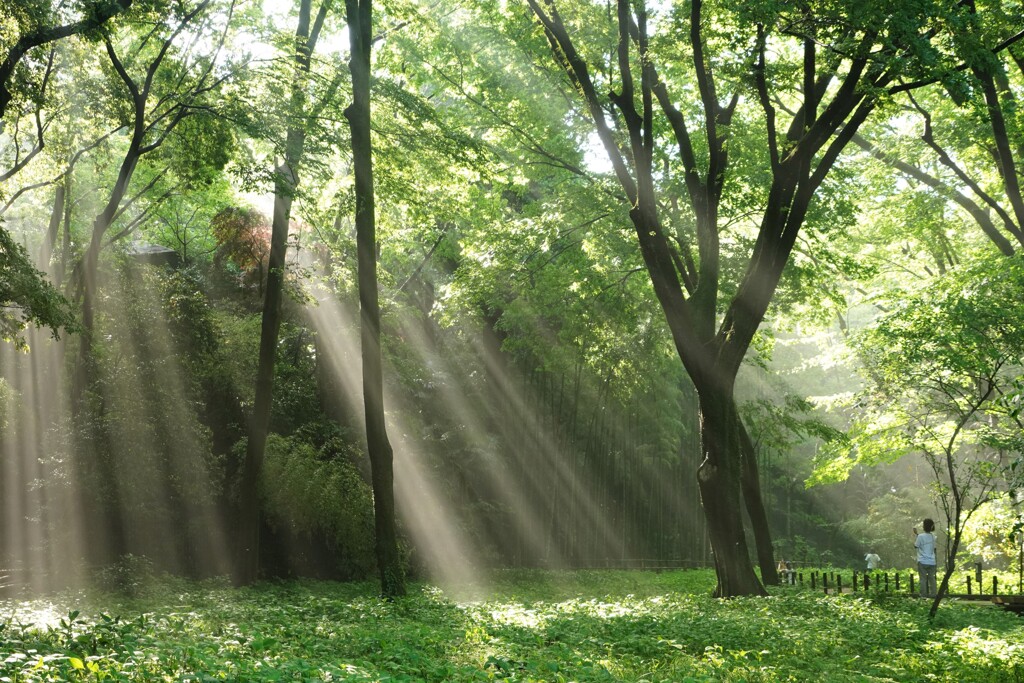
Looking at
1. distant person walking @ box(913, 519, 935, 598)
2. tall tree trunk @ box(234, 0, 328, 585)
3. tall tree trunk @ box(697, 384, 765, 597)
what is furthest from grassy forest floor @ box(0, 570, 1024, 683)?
tall tree trunk @ box(234, 0, 328, 585)

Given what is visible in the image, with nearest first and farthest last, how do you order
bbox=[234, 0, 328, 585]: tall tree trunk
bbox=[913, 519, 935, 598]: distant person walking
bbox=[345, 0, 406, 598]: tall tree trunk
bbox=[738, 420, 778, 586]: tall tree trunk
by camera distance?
bbox=[345, 0, 406, 598]: tall tree trunk
bbox=[913, 519, 935, 598]: distant person walking
bbox=[234, 0, 328, 585]: tall tree trunk
bbox=[738, 420, 778, 586]: tall tree trunk

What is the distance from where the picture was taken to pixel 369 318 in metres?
11.6

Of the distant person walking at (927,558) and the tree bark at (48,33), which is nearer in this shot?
the tree bark at (48,33)

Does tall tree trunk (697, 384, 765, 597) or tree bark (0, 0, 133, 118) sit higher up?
tree bark (0, 0, 133, 118)

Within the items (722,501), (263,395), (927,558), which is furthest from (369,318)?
(927,558)

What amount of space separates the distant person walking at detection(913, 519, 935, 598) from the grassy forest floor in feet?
6.89

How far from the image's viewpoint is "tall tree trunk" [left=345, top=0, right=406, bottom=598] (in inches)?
446

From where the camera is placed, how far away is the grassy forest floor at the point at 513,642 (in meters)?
4.76

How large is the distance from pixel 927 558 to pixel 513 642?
988 centimetres

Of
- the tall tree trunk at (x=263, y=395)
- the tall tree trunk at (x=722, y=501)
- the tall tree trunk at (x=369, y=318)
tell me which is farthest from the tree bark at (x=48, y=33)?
the tall tree trunk at (x=722, y=501)

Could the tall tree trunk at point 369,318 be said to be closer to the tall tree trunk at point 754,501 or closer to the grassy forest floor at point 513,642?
the grassy forest floor at point 513,642

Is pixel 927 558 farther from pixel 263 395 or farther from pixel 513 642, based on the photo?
pixel 263 395

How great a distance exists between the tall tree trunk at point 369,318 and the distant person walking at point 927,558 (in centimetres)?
825

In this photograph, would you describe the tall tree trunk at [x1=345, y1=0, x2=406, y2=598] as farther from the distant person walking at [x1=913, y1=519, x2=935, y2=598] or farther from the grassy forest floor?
the distant person walking at [x1=913, y1=519, x2=935, y2=598]
